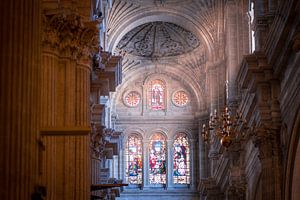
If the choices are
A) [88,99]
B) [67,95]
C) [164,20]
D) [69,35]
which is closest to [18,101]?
[69,35]

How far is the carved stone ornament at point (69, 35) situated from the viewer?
58.6ft

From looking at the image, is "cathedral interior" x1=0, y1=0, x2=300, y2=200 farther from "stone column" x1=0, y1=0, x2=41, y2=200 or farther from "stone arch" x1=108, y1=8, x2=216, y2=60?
"stone arch" x1=108, y1=8, x2=216, y2=60

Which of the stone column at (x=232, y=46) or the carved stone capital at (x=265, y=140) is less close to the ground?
the stone column at (x=232, y=46)

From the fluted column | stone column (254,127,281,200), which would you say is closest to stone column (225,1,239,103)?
stone column (254,127,281,200)

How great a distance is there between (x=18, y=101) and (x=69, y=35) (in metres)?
7.61

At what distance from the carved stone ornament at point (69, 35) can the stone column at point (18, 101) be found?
6362 millimetres

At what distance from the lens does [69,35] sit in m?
18.3

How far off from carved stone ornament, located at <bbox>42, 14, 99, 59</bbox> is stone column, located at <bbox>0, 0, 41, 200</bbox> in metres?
6.36

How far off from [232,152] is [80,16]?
781 inches

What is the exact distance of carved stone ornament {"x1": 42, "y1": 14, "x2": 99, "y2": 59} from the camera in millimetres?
17859

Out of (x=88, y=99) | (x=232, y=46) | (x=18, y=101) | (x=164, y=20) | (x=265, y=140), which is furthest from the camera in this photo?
(x=164, y=20)

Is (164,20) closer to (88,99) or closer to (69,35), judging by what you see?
(88,99)

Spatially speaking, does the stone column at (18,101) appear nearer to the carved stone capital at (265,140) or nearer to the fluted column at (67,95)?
the fluted column at (67,95)

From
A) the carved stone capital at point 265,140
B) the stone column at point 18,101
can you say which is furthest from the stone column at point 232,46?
the stone column at point 18,101
